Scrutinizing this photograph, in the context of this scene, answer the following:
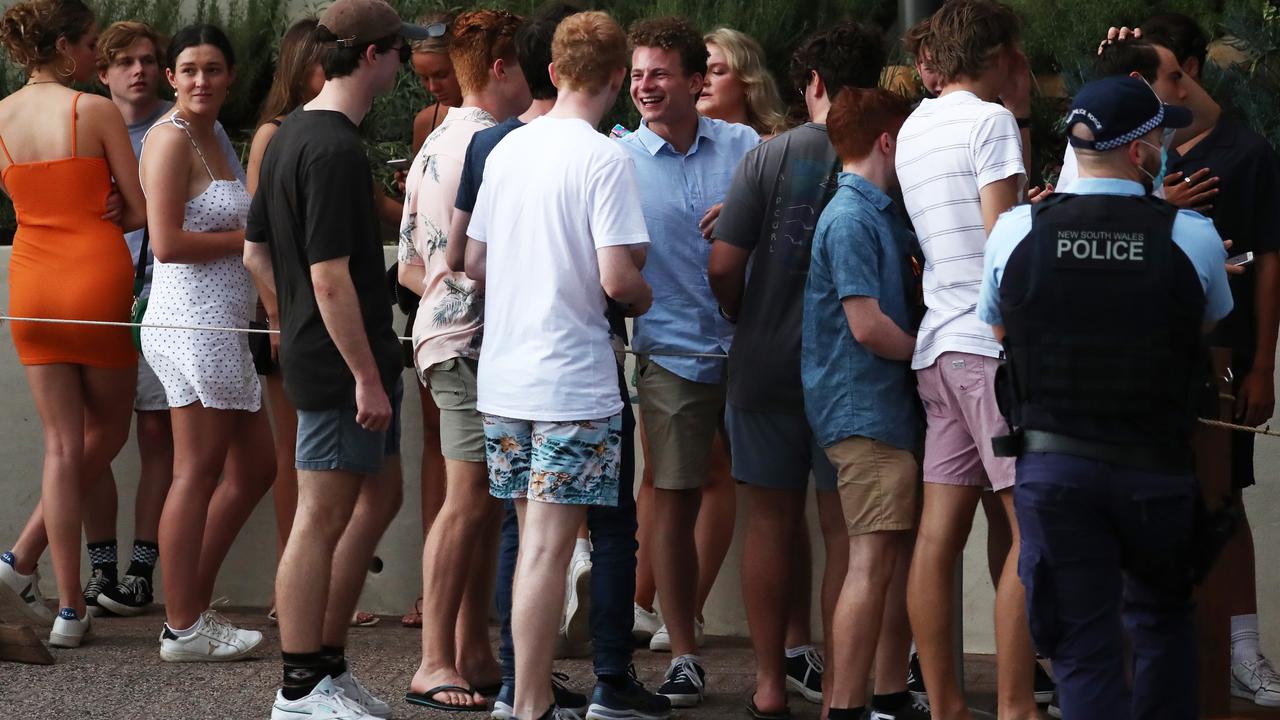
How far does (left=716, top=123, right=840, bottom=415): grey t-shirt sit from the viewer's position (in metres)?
4.80

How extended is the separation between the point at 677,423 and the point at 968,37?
1.47 metres

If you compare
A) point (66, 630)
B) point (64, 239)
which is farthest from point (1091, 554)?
point (64, 239)

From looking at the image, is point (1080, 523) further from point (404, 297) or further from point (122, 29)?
point (122, 29)

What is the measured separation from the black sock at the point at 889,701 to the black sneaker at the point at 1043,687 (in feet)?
2.28

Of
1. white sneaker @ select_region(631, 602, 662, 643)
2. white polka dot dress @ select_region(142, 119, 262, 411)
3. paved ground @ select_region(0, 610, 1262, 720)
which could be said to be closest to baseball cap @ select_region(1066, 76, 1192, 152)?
paved ground @ select_region(0, 610, 1262, 720)

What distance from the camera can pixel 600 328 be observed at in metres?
4.46

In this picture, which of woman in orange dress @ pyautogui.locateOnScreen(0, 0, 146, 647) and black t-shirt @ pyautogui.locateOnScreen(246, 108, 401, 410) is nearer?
black t-shirt @ pyautogui.locateOnScreen(246, 108, 401, 410)

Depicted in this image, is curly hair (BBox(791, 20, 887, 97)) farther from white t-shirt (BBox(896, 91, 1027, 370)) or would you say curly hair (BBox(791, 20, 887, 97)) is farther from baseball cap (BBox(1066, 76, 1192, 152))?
baseball cap (BBox(1066, 76, 1192, 152))

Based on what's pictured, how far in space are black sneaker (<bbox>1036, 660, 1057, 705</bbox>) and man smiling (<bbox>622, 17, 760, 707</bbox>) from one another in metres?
1.06

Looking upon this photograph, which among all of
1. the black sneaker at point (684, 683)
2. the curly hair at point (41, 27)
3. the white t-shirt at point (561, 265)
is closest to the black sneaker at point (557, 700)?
the black sneaker at point (684, 683)

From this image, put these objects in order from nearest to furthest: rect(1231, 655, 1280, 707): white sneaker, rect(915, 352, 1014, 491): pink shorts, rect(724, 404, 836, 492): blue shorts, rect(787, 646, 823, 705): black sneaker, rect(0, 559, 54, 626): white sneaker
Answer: rect(915, 352, 1014, 491): pink shorts, rect(724, 404, 836, 492): blue shorts, rect(787, 646, 823, 705): black sneaker, rect(1231, 655, 1280, 707): white sneaker, rect(0, 559, 54, 626): white sneaker

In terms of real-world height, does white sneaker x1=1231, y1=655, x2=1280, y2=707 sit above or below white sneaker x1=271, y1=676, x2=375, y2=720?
below

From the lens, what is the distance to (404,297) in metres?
5.61

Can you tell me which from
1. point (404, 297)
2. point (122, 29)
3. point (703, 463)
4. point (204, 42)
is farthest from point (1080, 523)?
point (122, 29)
